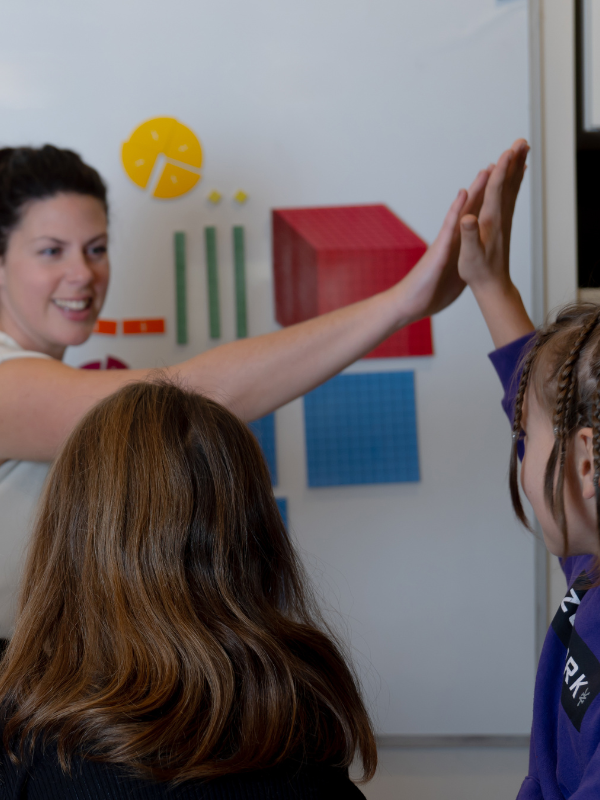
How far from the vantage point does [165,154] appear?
59.5 inches

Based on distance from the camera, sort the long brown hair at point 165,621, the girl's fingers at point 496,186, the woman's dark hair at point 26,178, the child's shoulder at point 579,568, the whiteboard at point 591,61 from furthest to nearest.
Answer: the whiteboard at point 591,61 < the woman's dark hair at point 26,178 < the girl's fingers at point 496,186 < the child's shoulder at point 579,568 < the long brown hair at point 165,621

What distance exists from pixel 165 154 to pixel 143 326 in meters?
0.36

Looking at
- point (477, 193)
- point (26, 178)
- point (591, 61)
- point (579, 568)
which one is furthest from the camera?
point (591, 61)

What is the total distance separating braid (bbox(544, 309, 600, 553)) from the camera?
2.25 ft

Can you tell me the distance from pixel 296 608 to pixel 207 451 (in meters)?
0.22

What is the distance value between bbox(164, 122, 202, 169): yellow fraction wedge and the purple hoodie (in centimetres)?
109

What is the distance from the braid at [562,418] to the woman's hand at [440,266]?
0.30 meters

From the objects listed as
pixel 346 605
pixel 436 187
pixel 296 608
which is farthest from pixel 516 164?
pixel 346 605

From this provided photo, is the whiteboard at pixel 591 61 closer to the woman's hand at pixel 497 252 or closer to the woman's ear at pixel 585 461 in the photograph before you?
the woman's hand at pixel 497 252

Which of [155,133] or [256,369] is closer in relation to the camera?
[256,369]

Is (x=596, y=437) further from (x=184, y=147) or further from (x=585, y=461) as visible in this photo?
(x=184, y=147)

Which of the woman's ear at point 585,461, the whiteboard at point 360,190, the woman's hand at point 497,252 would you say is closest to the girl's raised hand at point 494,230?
the woman's hand at point 497,252

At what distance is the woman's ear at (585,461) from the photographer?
2.23 ft

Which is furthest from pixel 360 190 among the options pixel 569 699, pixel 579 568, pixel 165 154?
pixel 569 699
